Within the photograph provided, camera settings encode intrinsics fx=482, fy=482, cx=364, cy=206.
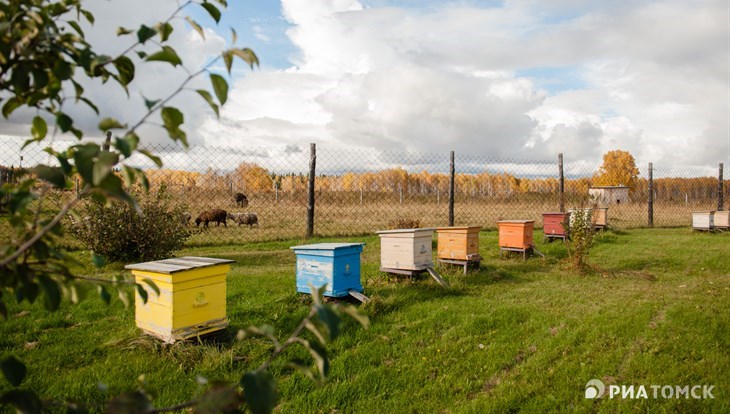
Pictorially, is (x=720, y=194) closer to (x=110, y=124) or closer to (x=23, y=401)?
(x=110, y=124)

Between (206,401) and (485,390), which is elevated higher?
(206,401)

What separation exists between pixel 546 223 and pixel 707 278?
3.94m

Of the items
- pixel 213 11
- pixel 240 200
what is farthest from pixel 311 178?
pixel 240 200

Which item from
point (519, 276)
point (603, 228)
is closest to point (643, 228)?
point (603, 228)

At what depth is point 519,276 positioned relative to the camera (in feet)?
27.4

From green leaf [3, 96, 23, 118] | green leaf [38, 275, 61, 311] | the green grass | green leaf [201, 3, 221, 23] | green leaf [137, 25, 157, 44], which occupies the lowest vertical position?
the green grass

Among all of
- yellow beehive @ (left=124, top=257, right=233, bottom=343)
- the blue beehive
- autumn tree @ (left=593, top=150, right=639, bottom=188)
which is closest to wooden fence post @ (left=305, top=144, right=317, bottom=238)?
the blue beehive

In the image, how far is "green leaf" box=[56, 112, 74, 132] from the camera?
1135 mm

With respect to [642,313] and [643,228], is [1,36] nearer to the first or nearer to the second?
[642,313]

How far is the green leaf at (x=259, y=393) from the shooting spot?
3.03 ft

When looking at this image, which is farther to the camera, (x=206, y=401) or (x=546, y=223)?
(x=546, y=223)

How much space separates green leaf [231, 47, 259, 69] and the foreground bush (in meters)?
7.34

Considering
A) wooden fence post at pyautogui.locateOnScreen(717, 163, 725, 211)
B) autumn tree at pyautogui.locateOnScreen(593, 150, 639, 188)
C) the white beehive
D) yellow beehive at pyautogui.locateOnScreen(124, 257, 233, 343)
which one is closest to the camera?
yellow beehive at pyautogui.locateOnScreen(124, 257, 233, 343)

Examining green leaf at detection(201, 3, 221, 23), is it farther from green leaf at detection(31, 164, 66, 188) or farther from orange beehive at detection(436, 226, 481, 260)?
orange beehive at detection(436, 226, 481, 260)
